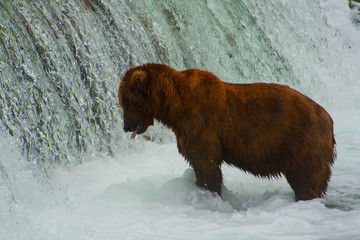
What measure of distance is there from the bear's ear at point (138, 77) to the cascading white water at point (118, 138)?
97 centimetres

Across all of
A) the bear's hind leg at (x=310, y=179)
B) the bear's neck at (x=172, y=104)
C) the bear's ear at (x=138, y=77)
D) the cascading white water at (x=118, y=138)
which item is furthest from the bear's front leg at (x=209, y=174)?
the bear's ear at (x=138, y=77)

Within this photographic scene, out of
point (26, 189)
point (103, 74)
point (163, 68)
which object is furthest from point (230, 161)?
point (103, 74)

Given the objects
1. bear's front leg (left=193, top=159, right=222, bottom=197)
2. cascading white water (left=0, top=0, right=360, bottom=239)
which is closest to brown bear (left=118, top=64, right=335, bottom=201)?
bear's front leg (left=193, top=159, right=222, bottom=197)

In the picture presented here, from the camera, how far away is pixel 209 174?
3963 millimetres

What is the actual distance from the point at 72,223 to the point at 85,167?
1615 millimetres

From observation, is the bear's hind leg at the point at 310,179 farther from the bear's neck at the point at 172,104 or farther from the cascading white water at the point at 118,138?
the bear's neck at the point at 172,104

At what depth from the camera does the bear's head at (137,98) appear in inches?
Answer: 156

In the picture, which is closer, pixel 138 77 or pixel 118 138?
pixel 138 77

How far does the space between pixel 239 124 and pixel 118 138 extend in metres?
2.11

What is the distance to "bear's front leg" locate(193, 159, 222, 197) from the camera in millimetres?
3941

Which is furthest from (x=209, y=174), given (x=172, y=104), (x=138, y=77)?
(x=138, y=77)

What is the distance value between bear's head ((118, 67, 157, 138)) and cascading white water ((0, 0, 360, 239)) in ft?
2.21

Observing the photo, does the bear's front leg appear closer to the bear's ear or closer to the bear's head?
the bear's head

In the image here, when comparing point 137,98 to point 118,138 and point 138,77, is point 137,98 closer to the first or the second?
point 138,77
